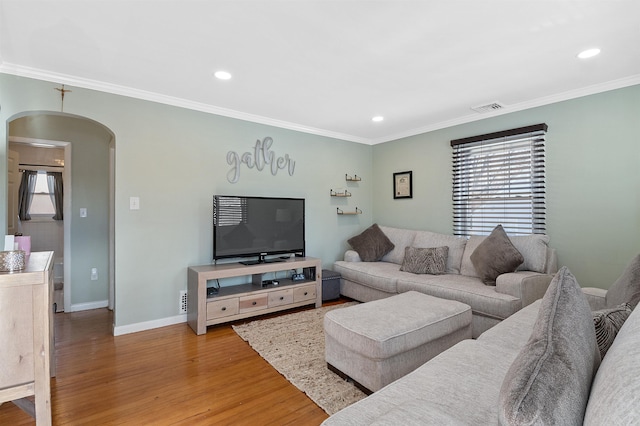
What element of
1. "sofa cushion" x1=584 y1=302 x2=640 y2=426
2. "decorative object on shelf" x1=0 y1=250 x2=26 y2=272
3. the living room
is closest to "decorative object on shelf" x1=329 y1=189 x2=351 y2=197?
the living room

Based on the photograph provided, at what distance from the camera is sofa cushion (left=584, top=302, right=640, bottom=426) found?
49cm

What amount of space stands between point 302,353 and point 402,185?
301cm

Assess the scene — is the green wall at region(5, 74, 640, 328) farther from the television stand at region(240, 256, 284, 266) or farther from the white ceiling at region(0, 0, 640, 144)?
the television stand at region(240, 256, 284, 266)

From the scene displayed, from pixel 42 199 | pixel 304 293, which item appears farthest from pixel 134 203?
pixel 42 199

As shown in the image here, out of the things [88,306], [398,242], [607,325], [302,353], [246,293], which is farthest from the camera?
[398,242]

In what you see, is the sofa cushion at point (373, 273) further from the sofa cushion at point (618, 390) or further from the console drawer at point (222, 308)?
the sofa cushion at point (618, 390)

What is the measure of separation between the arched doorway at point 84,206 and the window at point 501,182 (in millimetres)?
4266

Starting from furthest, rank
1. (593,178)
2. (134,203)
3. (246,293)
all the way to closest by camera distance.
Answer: (246,293) < (134,203) < (593,178)

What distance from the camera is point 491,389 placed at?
3.97 feet

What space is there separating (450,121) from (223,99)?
286 cm

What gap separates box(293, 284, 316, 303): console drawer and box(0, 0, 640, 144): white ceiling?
2167 millimetres

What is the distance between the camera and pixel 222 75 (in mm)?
2725

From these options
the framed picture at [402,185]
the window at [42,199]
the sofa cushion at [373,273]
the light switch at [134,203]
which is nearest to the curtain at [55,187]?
the window at [42,199]

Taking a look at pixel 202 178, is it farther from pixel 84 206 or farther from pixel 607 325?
pixel 607 325
